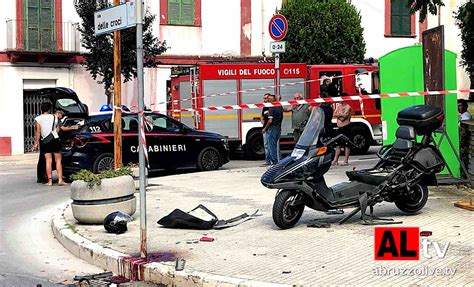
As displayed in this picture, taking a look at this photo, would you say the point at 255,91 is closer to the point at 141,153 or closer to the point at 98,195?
the point at 98,195

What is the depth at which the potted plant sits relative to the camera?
9.02m

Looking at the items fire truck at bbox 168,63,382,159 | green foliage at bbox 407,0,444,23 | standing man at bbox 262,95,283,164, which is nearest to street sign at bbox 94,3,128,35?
green foliage at bbox 407,0,444,23

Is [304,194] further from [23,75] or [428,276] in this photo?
[23,75]

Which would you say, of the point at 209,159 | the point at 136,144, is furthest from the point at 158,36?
the point at 136,144

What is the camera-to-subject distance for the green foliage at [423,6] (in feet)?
39.5

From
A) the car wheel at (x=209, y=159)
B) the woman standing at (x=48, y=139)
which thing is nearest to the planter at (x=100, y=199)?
the woman standing at (x=48, y=139)

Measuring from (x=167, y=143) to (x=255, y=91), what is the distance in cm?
492

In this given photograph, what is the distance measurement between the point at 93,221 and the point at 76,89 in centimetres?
1764

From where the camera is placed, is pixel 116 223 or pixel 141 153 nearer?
pixel 141 153

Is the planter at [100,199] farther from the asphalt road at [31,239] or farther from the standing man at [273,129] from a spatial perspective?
the standing man at [273,129]

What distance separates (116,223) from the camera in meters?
8.48

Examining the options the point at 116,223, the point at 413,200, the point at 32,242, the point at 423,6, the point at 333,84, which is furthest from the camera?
the point at 333,84

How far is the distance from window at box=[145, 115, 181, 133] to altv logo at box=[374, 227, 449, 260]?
8822 mm

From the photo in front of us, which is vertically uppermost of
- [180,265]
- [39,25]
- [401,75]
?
[39,25]
